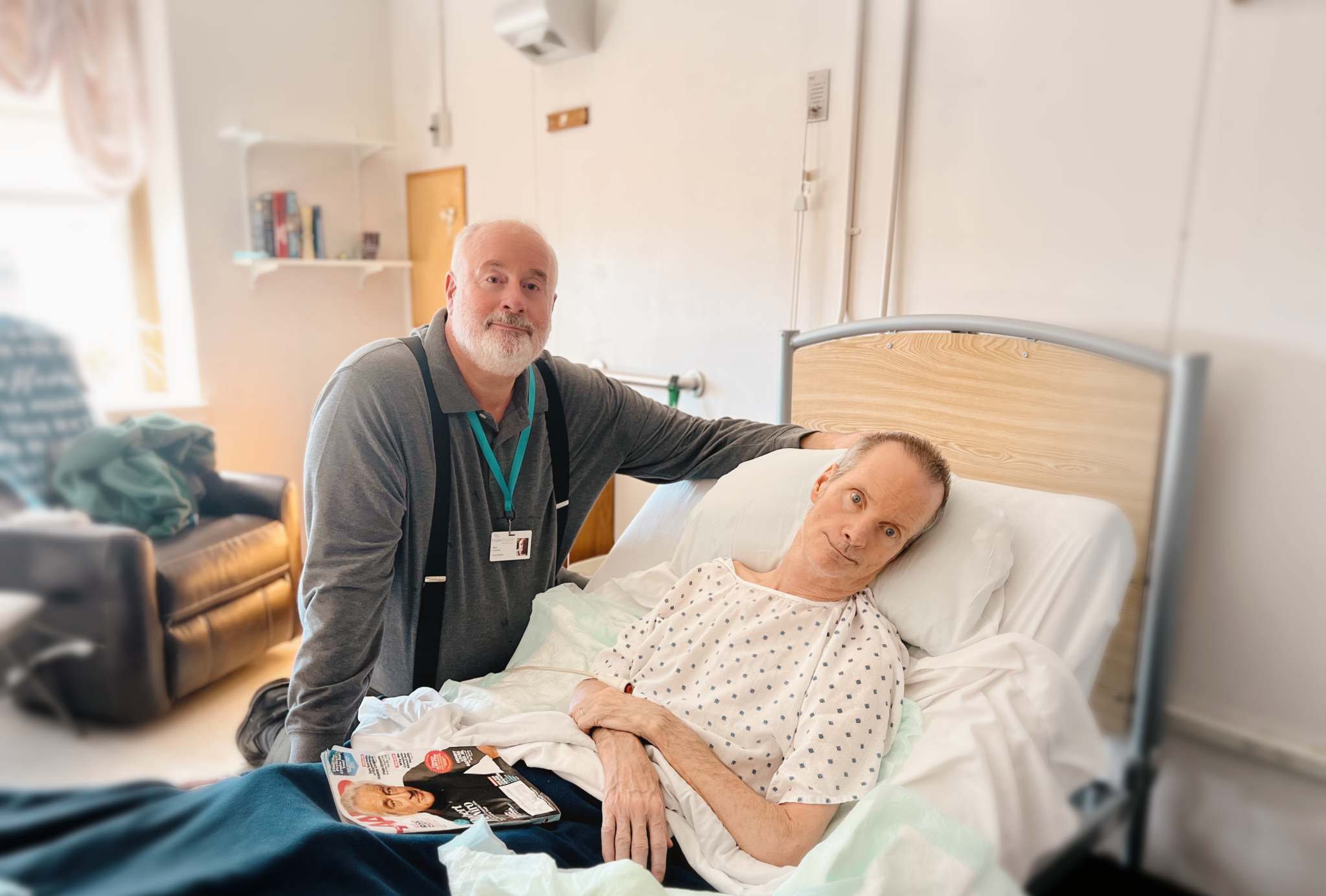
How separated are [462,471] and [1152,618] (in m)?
1.17

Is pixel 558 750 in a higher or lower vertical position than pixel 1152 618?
lower

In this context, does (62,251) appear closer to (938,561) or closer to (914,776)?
(914,776)

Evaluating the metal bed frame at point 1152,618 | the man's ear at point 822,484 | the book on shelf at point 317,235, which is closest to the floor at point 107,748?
the metal bed frame at point 1152,618

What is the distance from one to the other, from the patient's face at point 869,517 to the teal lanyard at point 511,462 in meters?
0.62

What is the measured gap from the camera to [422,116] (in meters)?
2.99

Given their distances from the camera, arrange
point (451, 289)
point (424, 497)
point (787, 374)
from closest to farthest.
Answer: point (424, 497), point (451, 289), point (787, 374)

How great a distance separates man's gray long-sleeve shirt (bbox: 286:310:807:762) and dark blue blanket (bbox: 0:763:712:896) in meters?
0.37

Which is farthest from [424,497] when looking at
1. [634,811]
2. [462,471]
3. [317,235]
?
[317,235]

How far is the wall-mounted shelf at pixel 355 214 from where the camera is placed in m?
2.61

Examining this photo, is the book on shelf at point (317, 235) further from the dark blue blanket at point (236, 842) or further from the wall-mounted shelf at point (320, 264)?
the dark blue blanket at point (236, 842)

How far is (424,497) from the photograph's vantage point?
1.38 metres

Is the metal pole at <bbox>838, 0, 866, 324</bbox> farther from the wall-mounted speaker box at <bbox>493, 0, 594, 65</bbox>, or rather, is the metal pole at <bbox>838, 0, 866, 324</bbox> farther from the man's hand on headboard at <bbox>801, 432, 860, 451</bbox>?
the wall-mounted speaker box at <bbox>493, 0, 594, 65</bbox>

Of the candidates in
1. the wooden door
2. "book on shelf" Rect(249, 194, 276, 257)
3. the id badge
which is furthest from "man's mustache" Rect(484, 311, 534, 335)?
"book on shelf" Rect(249, 194, 276, 257)

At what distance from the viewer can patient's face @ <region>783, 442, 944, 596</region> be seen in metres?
1.10
